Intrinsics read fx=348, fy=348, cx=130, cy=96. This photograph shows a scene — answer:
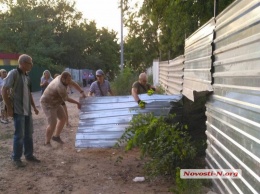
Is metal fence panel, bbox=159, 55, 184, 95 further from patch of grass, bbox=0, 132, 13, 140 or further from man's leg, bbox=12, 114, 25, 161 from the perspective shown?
patch of grass, bbox=0, 132, 13, 140

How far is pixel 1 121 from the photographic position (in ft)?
32.9

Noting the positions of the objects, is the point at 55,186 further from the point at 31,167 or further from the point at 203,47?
the point at 203,47

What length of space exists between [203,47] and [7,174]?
10.9ft

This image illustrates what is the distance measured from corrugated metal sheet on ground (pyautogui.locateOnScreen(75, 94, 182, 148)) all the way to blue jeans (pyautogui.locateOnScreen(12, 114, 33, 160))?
79cm

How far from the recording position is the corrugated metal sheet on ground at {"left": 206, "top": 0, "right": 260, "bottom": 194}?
102 inches

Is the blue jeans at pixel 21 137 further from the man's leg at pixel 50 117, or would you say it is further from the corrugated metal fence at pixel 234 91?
the corrugated metal fence at pixel 234 91

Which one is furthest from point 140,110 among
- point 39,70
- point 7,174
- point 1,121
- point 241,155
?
point 39,70

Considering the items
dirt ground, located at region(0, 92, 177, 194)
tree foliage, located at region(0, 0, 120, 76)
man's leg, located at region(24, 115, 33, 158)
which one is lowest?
dirt ground, located at region(0, 92, 177, 194)

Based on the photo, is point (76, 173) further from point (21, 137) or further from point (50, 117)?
point (50, 117)

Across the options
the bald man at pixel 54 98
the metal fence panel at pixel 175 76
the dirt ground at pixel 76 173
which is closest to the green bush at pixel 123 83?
the metal fence panel at pixel 175 76

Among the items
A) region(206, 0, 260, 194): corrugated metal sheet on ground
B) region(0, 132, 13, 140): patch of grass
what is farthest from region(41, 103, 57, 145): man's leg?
region(206, 0, 260, 194): corrugated metal sheet on ground

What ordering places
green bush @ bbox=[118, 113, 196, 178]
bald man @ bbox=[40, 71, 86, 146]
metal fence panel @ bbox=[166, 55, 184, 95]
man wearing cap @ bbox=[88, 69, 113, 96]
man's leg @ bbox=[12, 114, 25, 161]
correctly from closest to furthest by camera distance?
green bush @ bbox=[118, 113, 196, 178] → man's leg @ bbox=[12, 114, 25, 161] → bald man @ bbox=[40, 71, 86, 146] → metal fence panel @ bbox=[166, 55, 184, 95] → man wearing cap @ bbox=[88, 69, 113, 96]

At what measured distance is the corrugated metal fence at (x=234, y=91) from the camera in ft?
8.55

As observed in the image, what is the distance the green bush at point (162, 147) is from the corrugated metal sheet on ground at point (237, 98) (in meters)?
0.46
